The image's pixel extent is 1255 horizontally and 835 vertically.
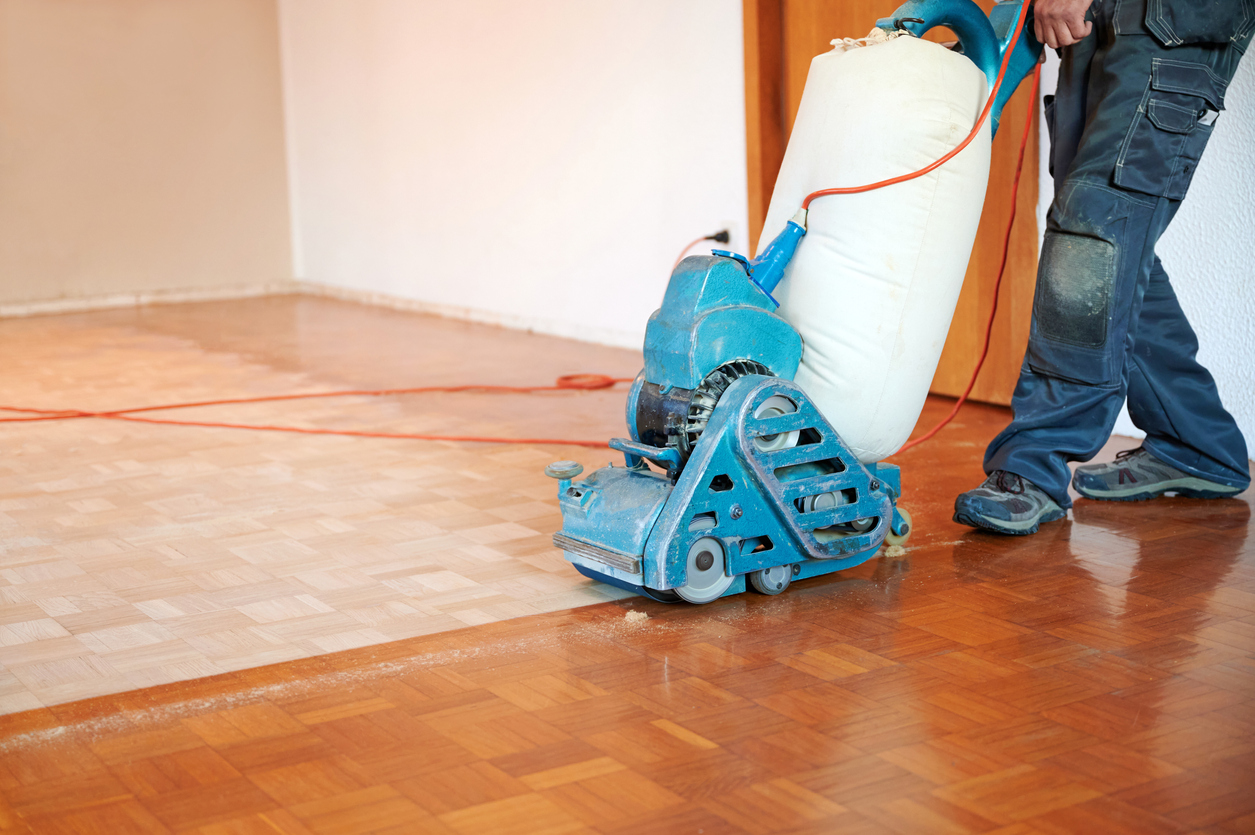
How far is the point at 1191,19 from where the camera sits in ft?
7.51

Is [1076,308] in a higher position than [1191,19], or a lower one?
lower

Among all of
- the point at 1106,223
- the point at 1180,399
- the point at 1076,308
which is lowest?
the point at 1180,399

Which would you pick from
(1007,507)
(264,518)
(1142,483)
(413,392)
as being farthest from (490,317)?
(1007,507)

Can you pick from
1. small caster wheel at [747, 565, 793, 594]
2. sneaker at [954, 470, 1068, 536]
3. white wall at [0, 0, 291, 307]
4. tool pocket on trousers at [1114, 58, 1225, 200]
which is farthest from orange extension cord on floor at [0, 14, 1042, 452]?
white wall at [0, 0, 291, 307]

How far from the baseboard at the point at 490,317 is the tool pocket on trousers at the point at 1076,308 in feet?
9.61

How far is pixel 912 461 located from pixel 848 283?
44.1 inches

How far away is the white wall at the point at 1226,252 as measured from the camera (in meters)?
Result: 3.03

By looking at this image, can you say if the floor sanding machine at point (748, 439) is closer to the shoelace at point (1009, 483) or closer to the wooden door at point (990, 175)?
the shoelace at point (1009, 483)

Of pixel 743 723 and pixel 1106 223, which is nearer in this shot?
pixel 743 723

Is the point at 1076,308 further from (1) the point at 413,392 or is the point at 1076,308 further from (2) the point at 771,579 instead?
(1) the point at 413,392

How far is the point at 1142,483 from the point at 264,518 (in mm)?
1856

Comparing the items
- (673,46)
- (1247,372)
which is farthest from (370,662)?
(673,46)

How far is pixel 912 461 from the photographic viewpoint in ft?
10.2

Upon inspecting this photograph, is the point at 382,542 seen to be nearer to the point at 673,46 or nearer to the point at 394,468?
the point at 394,468
